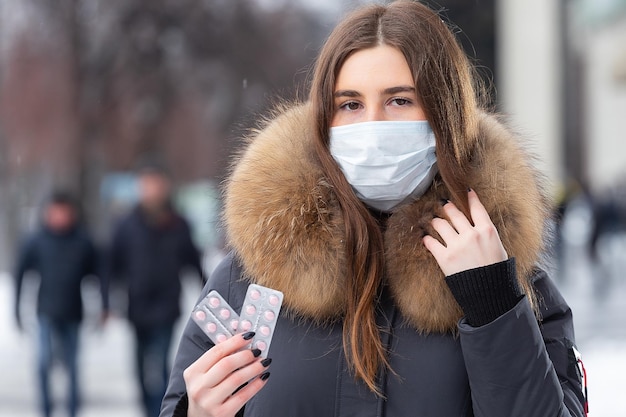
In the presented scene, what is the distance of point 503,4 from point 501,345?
23.4m

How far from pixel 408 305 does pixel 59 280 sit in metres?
6.36

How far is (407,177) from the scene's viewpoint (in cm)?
231

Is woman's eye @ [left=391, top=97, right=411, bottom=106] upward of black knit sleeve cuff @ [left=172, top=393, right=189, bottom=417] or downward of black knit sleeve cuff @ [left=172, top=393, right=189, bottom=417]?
upward

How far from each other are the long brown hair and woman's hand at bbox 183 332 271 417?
0.76 ft

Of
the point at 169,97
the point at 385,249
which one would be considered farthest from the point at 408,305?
the point at 169,97

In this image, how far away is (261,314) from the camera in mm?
2146

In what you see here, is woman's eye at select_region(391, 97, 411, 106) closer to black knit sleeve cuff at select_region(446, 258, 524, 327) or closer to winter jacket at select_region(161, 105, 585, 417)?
winter jacket at select_region(161, 105, 585, 417)

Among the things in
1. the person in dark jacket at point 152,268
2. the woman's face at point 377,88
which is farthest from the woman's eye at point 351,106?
the person in dark jacket at point 152,268

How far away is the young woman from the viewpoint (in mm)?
2119

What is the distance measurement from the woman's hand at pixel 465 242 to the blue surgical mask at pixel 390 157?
142 millimetres

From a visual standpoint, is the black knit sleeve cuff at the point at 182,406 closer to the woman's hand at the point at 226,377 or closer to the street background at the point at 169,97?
the woman's hand at the point at 226,377

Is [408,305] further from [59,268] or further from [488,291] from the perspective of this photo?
[59,268]

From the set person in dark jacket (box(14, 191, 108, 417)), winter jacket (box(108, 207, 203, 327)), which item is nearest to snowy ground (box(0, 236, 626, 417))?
person in dark jacket (box(14, 191, 108, 417))

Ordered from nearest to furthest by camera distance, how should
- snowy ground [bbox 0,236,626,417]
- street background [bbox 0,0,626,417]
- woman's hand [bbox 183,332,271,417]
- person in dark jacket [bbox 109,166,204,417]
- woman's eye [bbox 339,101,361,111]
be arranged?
woman's hand [bbox 183,332,271,417], woman's eye [bbox 339,101,361,111], person in dark jacket [bbox 109,166,204,417], snowy ground [bbox 0,236,626,417], street background [bbox 0,0,626,417]
